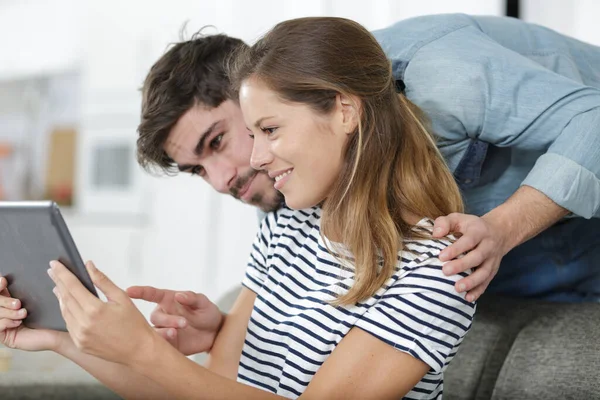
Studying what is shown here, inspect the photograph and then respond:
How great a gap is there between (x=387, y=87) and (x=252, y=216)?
217 centimetres

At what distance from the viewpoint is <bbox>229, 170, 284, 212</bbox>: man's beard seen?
153 cm

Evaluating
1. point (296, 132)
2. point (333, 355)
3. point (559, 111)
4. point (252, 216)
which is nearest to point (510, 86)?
point (559, 111)

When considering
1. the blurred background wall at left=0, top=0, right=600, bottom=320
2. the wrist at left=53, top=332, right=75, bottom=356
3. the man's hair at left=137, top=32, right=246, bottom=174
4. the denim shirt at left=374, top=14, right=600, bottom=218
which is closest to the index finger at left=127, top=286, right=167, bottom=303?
the wrist at left=53, top=332, right=75, bottom=356

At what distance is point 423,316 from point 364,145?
0.96ft

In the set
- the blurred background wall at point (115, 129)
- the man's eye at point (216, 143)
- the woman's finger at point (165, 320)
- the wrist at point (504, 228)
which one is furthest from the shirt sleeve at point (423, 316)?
the blurred background wall at point (115, 129)

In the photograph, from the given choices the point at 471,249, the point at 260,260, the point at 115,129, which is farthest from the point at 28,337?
the point at 115,129

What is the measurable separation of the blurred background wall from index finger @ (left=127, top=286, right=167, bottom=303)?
1922 mm

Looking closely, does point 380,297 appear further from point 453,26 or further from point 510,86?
point 453,26

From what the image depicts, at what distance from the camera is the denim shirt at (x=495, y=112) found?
4.26 ft

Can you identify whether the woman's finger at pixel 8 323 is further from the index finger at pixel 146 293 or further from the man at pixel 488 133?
the man at pixel 488 133

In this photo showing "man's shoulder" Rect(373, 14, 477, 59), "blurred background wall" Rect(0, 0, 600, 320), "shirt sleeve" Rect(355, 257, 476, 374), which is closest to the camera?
"shirt sleeve" Rect(355, 257, 476, 374)

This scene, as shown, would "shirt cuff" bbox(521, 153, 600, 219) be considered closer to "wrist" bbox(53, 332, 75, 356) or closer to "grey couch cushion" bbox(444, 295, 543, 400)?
"grey couch cushion" bbox(444, 295, 543, 400)

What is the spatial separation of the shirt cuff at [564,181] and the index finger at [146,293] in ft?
2.35

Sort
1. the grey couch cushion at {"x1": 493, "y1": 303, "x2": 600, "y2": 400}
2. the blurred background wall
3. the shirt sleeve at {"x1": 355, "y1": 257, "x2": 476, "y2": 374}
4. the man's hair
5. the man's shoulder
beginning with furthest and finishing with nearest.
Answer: the blurred background wall → the man's hair → the man's shoulder → the grey couch cushion at {"x1": 493, "y1": 303, "x2": 600, "y2": 400} → the shirt sleeve at {"x1": 355, "y1": 257, "x2": 476, "y2": 374}
